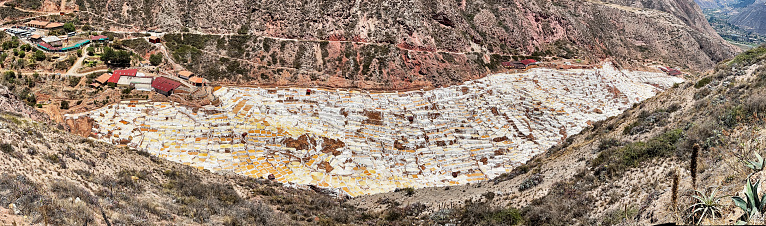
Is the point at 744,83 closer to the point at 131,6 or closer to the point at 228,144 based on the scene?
the point at 228,144

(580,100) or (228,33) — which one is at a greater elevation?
(228,33)

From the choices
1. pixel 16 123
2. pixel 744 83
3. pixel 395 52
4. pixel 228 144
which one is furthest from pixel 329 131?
pixel 744 83

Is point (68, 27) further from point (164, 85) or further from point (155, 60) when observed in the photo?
point (164, 85)

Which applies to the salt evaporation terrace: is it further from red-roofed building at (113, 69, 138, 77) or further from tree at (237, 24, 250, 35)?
tree at (237, 24, 250, 35)

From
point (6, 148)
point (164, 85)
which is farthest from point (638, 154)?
point (164, 85)

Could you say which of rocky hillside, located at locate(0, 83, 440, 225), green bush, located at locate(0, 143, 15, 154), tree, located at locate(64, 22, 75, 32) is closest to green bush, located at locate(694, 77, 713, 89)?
rocky hillside, located at locate(0, 83, 440, 225)

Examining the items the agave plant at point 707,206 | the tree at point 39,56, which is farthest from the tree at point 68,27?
the agave plant at point 707,206
